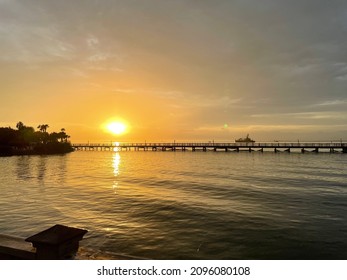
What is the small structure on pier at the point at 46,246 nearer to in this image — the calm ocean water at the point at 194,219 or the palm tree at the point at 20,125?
the calm ocean water at the point at 194,219

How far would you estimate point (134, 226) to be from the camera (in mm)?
15172

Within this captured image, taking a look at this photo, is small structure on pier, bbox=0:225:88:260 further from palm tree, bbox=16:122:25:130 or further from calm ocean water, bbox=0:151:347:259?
palm tree, bbox=16:122:25:130

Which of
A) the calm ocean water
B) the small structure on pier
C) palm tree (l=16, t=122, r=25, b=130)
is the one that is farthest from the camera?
palm tree (l=16, t=122, r=25, b=130)

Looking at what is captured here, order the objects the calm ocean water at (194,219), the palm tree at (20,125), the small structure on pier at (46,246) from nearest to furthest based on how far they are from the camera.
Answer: the small structure on pier at (46,246) → the calm ocean water at (194,219) → the palm tree at (20,125)

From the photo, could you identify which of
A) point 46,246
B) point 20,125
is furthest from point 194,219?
point 20,125

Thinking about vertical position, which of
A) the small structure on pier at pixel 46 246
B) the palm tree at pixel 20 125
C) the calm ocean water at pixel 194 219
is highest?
the palm tree at pixel 20 125

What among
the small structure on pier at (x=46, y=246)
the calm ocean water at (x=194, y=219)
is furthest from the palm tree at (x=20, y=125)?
the small structure on pier at (x=46, y=246)

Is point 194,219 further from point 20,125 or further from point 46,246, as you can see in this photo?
point 20,125

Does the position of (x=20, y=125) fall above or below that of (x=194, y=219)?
above

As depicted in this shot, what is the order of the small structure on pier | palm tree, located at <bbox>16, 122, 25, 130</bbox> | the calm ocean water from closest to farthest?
the small structure on pier
the calm ocean water
palm tree, located at <bbox>16, 122, 25, 130</bbox>

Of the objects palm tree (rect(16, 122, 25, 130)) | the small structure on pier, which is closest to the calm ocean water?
the small structure on pier

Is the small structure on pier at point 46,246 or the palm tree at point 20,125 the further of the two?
the palm tree at point 20,125

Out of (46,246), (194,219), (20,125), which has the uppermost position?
(20,125)
